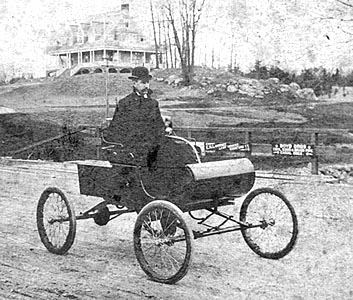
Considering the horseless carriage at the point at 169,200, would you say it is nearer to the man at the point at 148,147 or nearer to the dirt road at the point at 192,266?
the man at the point at 148,147

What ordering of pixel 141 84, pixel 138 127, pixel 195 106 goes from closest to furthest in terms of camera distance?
pixel 138 127, pixel 141 84, pixel 195 106

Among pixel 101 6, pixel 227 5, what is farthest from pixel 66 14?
pixel 227 5

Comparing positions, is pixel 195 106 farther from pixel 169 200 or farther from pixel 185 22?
pixel 169 200

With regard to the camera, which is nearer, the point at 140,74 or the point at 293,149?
the point at 140,74

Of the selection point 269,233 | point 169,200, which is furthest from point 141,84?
point 269,233

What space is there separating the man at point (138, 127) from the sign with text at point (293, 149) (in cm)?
371

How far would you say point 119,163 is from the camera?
494 cm

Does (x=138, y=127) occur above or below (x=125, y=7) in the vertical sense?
below

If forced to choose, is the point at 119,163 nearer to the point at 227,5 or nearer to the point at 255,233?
the point at 255,233

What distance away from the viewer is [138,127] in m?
4.91

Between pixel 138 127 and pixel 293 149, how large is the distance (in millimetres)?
4379

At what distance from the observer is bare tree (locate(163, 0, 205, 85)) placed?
6.12 m

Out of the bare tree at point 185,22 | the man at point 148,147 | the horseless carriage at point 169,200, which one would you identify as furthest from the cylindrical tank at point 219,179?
the bare tree at point 185,22

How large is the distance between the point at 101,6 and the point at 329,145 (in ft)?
13.6
